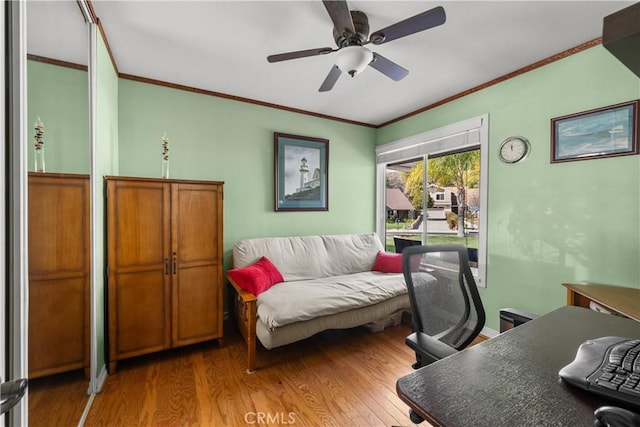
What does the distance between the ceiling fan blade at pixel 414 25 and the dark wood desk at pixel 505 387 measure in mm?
1583

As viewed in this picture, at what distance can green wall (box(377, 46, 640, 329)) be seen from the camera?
2002 mm

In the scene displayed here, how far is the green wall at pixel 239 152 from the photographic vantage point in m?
2.72

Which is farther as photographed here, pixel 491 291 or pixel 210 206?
pixel 491 291

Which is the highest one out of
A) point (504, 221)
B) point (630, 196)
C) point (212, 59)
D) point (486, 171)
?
point (212, 59)

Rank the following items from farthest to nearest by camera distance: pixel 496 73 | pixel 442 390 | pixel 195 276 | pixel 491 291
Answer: pixel 491 291
pixel 496 73
pixel 195 276
pixel 442 390

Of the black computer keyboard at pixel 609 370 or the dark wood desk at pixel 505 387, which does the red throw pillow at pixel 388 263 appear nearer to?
the dark wood desk at pixel 505 387

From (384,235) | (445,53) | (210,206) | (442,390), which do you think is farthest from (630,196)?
(210,206)

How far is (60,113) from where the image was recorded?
50.0 inches

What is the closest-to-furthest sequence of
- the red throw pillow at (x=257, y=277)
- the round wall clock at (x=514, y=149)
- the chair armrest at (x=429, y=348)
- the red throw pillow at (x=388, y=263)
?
1. the chair armrest at (x=429, y=348)
2. the red throw pillow at (x=257, y=277)
3. the round wall clock at (x=514, y=149)
4. the red throw pillow at (x=388, y=263)

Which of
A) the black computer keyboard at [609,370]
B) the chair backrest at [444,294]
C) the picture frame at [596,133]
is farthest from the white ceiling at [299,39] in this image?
the black computer keyboard at [609,370]

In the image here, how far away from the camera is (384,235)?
13.8ft

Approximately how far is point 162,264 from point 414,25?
2.48m

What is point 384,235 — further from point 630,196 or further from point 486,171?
point 630,196

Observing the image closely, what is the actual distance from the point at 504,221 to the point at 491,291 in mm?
724
